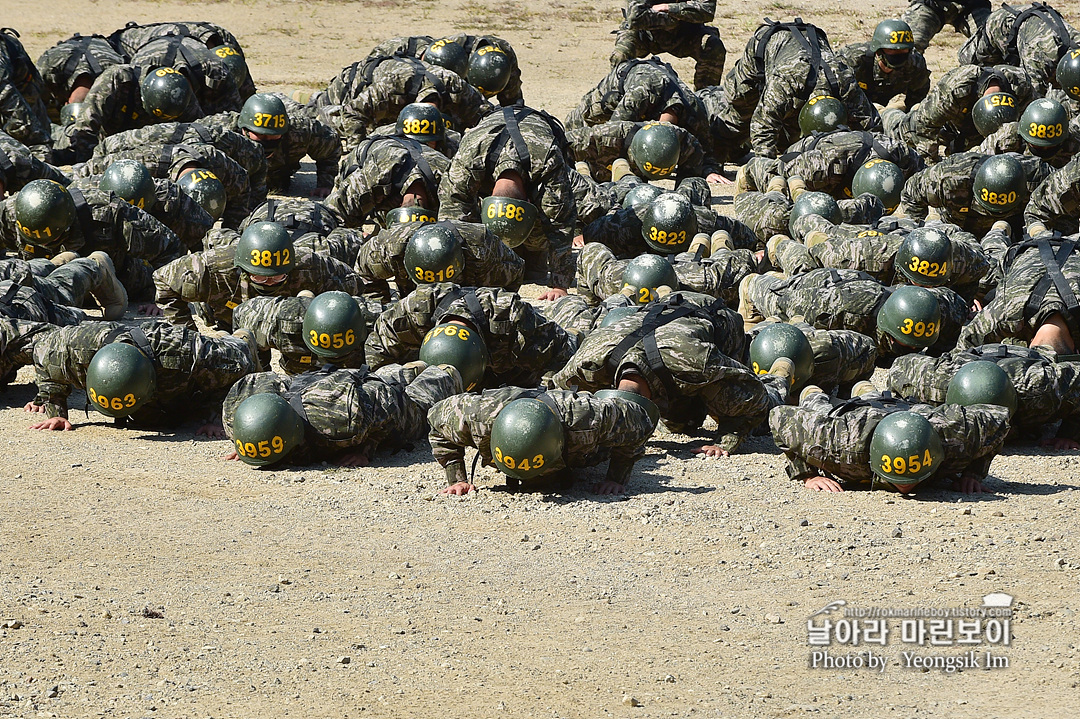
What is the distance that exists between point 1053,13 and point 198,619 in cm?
1843

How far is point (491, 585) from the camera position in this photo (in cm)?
840

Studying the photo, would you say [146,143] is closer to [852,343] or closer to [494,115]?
[494,115]

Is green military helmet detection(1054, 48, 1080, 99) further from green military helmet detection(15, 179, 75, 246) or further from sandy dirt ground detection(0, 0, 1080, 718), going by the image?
green military helmet detection(15, 179, 75, 246)

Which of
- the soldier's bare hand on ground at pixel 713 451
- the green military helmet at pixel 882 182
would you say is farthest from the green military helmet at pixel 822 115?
the soldier's bare hand on ground at pixel 713 451

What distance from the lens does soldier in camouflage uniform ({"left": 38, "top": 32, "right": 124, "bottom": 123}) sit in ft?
68.8

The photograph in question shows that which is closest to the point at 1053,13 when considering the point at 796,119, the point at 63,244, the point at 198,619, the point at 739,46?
the point at 796,119

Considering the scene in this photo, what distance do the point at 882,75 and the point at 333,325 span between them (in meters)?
14.0

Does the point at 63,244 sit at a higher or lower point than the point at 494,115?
lower

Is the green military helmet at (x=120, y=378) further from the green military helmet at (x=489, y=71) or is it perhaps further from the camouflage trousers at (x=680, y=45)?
the camouflage trousers at (x=680, y=45)

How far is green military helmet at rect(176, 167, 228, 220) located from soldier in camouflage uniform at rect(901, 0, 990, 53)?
14.9m

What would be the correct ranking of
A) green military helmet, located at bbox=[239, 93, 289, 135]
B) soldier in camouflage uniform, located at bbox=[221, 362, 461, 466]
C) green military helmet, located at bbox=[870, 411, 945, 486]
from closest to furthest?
green military helmet, located at bbox=[870, 411, 945, 486] < soldier in camouflage uniform, located at bbox=[221, 362, 461, 466] < green military helmet, located at bbox=[239, 93, 289, 135]

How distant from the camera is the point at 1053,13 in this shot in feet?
72.1

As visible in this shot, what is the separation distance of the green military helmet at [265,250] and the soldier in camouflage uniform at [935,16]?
1674 centimetres

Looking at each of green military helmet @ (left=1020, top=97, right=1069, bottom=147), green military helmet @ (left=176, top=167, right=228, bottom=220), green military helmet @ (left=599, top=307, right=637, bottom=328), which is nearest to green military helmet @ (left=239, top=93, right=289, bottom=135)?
green military helmet @ (left=176, top=167, right=228, bottom=220)
